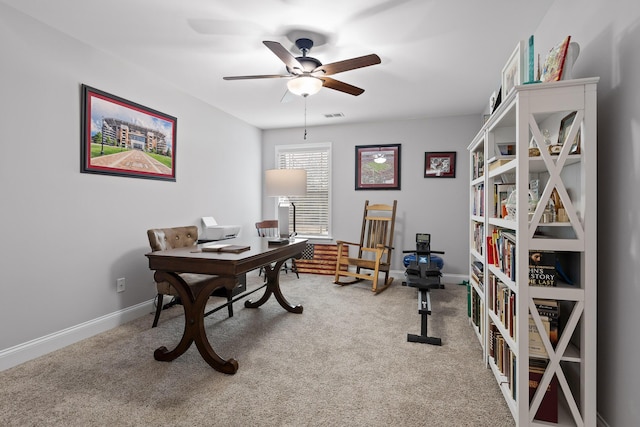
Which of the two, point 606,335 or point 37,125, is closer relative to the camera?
point 606,335

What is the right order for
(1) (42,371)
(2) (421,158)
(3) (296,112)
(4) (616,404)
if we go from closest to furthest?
(4) (616,404)
(1) (42,371)
(3) (296,112)
(2) (421,158)

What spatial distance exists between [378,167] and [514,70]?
3.27 metres

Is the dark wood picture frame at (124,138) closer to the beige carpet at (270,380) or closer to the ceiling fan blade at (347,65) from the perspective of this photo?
the beige carpet at (270,380)

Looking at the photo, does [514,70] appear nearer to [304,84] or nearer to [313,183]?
[304,84]

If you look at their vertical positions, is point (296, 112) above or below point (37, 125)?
above

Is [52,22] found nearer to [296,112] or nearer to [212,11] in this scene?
[212,11]

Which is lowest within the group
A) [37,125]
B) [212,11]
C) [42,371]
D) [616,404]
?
[42,371]

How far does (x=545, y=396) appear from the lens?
1556mm

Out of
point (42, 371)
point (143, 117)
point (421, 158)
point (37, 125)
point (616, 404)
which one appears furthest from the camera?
point (421, 158)

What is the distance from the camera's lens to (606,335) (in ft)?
5.03

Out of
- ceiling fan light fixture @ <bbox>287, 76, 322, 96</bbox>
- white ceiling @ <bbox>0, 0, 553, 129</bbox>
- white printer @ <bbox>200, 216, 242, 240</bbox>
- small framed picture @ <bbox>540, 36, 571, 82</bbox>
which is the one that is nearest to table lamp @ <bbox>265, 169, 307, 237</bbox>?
ceiling fan light fixture @ <bbox>287, 76, 322, 96</bbox>

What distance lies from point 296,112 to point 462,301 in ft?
10.8

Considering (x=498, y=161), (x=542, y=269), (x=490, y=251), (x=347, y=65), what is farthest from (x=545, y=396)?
(x=347, y=65)

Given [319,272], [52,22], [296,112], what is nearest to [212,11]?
[52,22]
